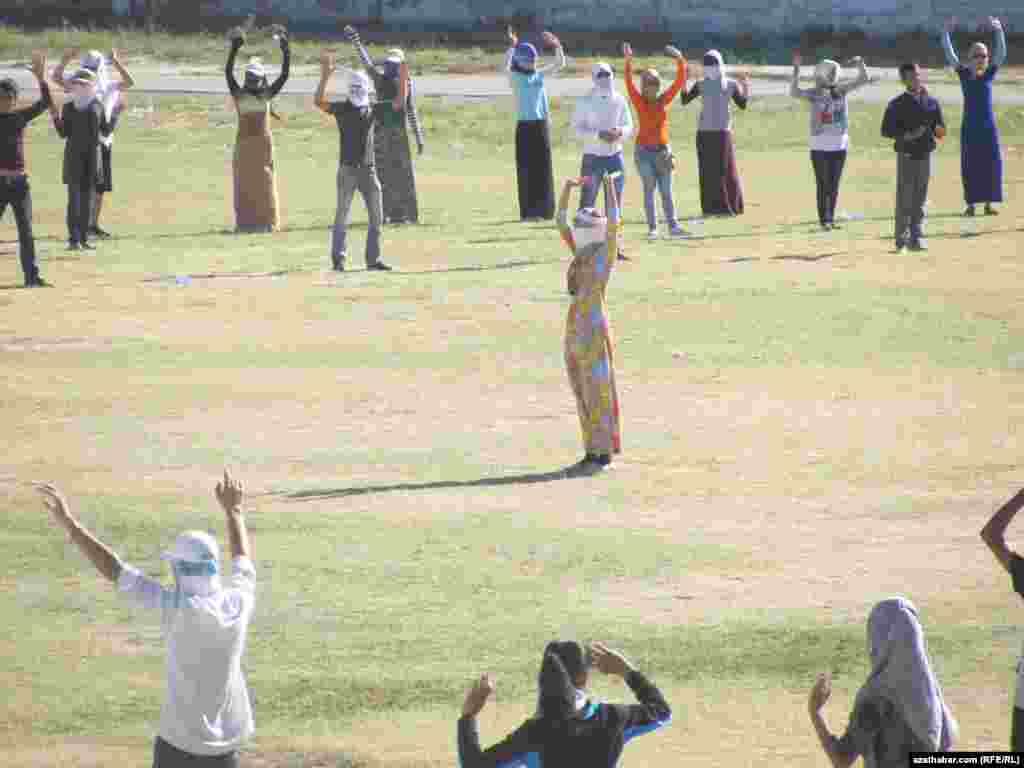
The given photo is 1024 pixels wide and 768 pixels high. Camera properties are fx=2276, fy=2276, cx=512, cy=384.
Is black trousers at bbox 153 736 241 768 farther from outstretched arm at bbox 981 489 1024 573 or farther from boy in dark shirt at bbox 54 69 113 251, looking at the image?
boy in dark shirt at bbox 54 69 113 251

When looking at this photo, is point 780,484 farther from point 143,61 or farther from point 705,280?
point 143,61

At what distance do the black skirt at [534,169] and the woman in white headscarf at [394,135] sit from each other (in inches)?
49.8

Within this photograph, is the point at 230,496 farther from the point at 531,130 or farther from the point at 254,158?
the point at 531,130

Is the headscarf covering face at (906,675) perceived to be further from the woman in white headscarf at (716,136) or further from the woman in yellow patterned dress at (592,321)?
the woman in white headscarf at (716,136)

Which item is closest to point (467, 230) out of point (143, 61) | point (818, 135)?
point (818, 135)

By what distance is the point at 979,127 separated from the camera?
25750 millimetres

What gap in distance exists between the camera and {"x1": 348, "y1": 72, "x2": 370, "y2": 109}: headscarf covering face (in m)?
21.6

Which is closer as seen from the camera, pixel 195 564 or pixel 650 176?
pixel 195 564

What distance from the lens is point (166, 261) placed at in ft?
77.5

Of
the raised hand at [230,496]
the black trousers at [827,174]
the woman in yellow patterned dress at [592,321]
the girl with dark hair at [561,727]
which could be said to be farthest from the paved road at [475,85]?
the girl with dark hair at [561,727]

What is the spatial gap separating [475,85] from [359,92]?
70.1 ft

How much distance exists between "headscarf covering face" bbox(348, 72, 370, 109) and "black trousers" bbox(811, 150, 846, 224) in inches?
219

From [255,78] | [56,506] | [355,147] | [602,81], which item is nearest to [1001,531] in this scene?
[56,506]

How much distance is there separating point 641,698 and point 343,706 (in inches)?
113
